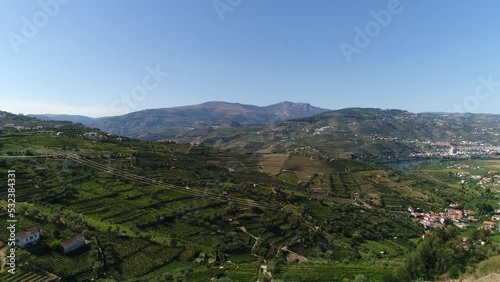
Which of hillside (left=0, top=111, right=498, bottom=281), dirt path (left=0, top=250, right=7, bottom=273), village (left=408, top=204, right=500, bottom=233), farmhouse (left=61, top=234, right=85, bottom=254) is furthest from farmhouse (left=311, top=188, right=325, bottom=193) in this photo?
dirt path (left=0, top=250, right=7, bottom=273)

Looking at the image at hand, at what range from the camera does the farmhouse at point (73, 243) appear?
34.2 meters

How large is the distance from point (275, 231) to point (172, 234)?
16.9 metres

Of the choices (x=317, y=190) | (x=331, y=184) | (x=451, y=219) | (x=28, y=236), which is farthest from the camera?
(x=331, y=184)

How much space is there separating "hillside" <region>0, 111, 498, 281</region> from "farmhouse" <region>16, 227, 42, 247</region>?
0.89 metres

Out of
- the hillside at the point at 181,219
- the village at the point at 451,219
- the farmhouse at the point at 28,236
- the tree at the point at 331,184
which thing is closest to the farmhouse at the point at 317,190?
the hillside at the point at 181,219

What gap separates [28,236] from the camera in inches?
1315

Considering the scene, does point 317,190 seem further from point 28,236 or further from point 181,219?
point 28,236

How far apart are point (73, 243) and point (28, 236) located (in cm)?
412

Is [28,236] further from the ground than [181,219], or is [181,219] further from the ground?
[28,236]

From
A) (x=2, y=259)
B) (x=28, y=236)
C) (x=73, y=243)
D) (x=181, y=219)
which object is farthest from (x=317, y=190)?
(x=2, y=259)

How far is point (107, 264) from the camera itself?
34.8 m

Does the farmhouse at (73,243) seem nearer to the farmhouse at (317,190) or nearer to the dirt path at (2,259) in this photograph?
the dirt path at (2,259)

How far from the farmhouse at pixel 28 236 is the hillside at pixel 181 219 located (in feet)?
2.92

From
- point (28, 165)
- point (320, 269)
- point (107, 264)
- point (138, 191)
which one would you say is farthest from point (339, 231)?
point (28, 165)
